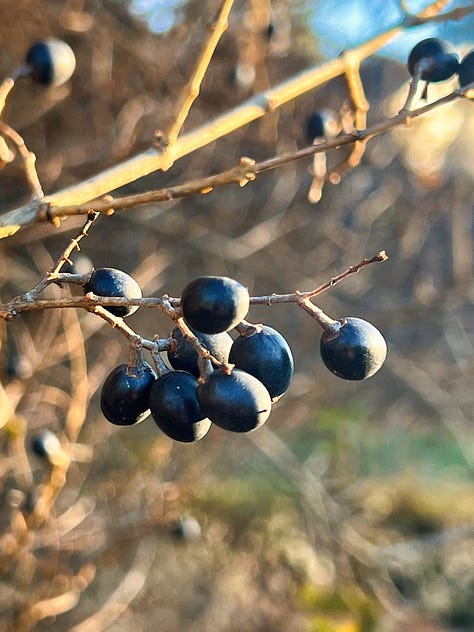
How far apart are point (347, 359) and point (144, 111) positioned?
347 cm

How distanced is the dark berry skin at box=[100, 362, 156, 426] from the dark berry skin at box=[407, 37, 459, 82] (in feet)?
3.96

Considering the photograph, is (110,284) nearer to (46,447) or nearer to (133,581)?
(46,447)

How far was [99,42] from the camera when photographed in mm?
4109

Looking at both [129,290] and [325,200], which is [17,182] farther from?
[129,290]

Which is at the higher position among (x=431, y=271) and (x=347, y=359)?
(x=431, y=271)

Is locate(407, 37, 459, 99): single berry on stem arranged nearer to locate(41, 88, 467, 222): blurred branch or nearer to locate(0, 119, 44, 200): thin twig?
locate(41, 88, 467, 222): blurred branch

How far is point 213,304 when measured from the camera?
0.92 m

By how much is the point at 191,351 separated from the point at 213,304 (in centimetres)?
19

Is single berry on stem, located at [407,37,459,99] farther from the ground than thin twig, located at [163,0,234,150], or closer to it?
farther from the ground

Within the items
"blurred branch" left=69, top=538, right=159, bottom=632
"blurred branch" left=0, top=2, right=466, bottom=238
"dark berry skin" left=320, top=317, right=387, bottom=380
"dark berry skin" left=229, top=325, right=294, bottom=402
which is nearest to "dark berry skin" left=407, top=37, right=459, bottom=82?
"blurred branch" left=0, top=2, right=466, bottom=238

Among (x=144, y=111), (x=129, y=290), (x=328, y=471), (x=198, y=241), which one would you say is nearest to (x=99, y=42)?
(x=144, y=111)

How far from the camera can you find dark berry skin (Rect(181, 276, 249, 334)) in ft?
3.01

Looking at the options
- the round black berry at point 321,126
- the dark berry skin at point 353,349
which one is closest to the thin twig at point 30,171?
the dark berry skin at point 353,349

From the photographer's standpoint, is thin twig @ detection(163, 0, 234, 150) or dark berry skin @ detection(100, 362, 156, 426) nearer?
dark berry skin @ detection(100, 362, 156, 426)
